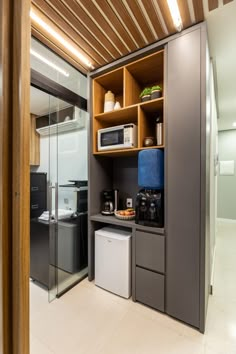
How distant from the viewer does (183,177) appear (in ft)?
5.08

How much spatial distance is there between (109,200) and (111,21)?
5.84ft

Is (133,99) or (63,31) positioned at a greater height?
(63,31)

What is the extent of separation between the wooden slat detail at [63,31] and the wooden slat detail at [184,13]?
2.81ft

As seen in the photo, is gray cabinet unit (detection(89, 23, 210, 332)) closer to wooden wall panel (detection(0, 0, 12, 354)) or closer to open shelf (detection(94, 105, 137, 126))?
open shelf (detection(94, 105, 137, 126))

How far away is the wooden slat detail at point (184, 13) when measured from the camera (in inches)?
52.3

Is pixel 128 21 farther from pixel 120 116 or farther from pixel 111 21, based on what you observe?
pixel 120 116

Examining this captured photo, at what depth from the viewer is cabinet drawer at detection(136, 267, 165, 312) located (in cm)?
167

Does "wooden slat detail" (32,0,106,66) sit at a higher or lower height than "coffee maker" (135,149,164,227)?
higher

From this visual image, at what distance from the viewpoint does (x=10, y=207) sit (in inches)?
17.9

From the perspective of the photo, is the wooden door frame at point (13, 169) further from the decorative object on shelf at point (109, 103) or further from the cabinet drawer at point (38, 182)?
the cabinet drawer at point (38, 182)

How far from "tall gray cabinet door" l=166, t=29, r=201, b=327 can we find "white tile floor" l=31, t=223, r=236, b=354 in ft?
0.51

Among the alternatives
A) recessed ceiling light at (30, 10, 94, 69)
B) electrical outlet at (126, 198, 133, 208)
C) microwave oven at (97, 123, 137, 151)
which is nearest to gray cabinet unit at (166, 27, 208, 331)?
microwave oven at (97, 123, 137, 151)

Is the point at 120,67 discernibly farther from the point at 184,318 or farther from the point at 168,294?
the point at 184,318

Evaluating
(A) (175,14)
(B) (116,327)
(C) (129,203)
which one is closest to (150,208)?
(C) (129,203)
